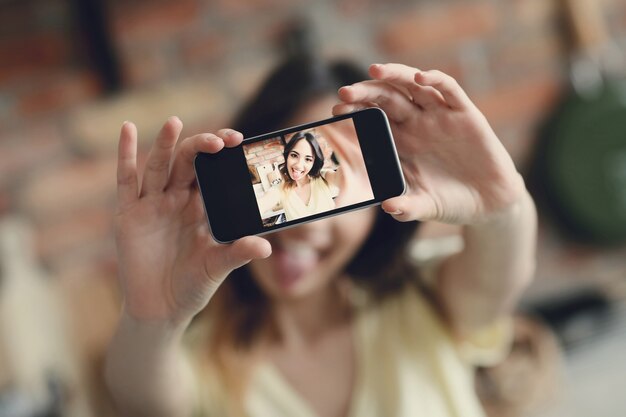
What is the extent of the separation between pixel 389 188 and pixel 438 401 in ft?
1.24

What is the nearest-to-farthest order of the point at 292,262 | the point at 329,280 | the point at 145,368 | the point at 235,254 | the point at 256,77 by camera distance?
1. the point at 235,254
2. the point at 145,368
3. the point at 292,262
4. the point at 329,280
5. the point at 256,77

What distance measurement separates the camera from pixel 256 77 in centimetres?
113

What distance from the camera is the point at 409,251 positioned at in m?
0.74

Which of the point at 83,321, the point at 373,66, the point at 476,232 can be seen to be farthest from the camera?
the point at 83,321

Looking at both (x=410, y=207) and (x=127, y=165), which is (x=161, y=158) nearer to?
(x=127, y=165)

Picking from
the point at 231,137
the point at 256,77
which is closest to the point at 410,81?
the point at 231,137

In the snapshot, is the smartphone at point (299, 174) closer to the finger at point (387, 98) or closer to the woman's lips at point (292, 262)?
the finger at point (387, 98)

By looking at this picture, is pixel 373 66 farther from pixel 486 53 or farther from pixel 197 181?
pixel 486 53

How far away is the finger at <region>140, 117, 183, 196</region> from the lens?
438 mm

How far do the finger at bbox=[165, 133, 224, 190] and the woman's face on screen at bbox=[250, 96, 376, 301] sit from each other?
0.18 m

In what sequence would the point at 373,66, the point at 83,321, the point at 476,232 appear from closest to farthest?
1. the point at 373,66
2. the point at 476,232
3. the point at 83,321

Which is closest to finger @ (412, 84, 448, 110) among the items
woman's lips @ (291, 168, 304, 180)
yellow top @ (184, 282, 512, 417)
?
woman's lips @ (291, 168, 304, 180)

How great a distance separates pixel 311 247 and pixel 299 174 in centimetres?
23

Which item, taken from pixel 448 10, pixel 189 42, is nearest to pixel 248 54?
pixel 189 42
